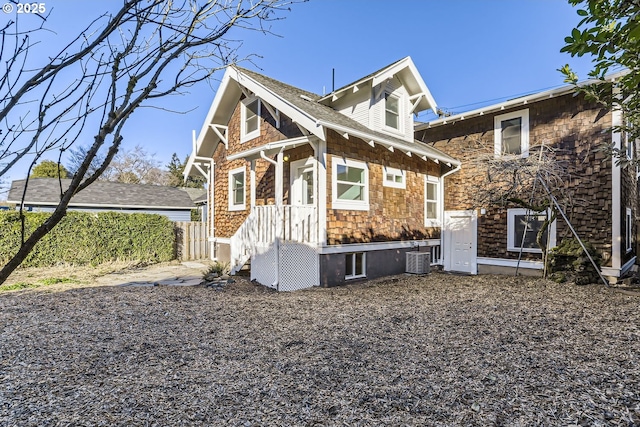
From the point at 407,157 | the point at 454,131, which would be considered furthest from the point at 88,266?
the point at 454,131

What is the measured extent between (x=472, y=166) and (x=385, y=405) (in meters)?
9.80

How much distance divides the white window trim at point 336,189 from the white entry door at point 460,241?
13.2 feet

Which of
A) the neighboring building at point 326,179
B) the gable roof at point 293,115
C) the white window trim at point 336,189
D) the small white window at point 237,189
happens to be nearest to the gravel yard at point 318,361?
the neighboring building at point 326,179

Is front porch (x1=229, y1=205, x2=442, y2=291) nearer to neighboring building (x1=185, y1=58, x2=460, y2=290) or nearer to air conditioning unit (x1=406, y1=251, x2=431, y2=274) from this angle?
neighboring building (x1=185, y1=58, x2=460, y2=290)

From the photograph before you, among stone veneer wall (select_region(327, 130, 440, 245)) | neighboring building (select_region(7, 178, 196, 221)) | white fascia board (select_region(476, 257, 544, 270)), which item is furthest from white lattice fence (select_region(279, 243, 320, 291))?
neighboring building (select_region(7, 178, 196, 221))

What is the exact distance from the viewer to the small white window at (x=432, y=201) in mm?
11183

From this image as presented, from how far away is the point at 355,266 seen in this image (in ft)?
29.9

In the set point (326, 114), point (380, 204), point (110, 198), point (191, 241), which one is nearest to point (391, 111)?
point (326, 114)

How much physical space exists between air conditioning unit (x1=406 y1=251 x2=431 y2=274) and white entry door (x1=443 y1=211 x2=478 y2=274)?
170cm

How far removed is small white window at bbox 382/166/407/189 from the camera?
9.68 meters

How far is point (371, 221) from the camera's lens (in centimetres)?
920

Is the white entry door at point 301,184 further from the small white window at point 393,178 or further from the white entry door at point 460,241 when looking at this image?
the white entry door at point 460,241

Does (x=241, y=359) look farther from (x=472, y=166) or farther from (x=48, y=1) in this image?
(x=472, y=166)

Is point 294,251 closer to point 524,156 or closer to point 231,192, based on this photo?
point 231,192
